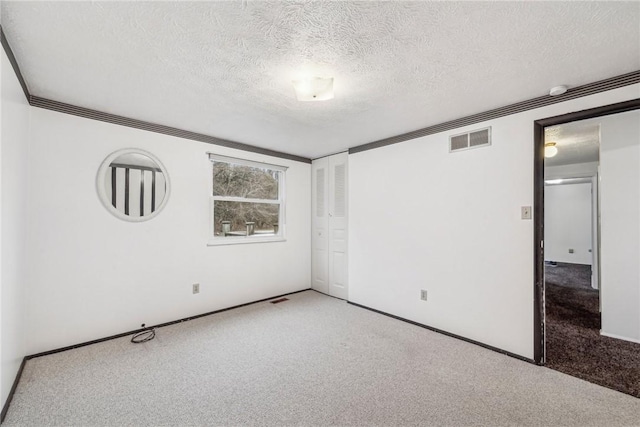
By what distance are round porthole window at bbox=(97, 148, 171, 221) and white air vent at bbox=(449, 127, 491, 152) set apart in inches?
131

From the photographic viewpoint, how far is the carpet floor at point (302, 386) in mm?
1772

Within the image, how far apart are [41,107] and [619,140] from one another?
19.5 ft

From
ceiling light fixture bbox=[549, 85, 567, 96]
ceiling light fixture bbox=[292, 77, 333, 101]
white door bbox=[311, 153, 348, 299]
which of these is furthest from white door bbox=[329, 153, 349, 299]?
ceiling light fixture bbox=[549, 85, 567, 96]

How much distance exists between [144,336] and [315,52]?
3228 mm

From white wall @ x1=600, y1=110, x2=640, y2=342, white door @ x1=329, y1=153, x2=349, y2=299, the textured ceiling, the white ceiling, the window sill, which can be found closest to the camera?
the white ceiling

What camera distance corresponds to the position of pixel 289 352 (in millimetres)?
2621

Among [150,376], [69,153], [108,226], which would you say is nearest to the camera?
[150,376]

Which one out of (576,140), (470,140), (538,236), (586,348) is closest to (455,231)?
(538,236)

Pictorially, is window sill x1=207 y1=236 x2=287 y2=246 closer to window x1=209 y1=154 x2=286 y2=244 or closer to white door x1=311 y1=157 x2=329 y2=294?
window x1=209 y1=154 x2=286 y2=244

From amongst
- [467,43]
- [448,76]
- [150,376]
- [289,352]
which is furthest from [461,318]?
[150,376]

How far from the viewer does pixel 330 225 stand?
4.56 m

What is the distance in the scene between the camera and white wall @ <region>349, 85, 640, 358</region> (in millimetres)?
2547

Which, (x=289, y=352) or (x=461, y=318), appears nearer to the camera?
(x=289, y=352)

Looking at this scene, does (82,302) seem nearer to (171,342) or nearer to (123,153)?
(171,342)
